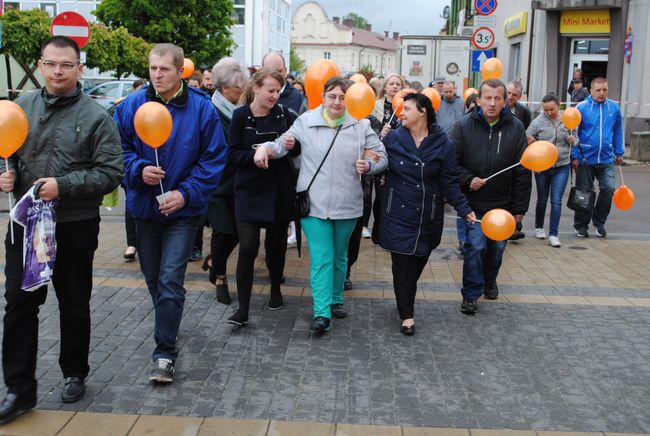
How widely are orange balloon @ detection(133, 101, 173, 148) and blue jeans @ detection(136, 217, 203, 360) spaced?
21.3 inches

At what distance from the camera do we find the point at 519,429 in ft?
12.5

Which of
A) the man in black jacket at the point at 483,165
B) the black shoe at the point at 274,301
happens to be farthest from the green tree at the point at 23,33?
the man in black jacket at the point at 483,165

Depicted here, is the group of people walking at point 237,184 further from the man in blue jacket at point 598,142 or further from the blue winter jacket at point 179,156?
the man in blue jacket at point 598,142

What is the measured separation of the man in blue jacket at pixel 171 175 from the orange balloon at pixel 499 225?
211 centimetres

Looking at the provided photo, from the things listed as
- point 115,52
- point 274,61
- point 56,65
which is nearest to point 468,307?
point 274,61

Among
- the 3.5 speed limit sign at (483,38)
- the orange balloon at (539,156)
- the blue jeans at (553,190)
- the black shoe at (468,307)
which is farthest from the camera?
the 3.5 speed limit sign at (483,38)

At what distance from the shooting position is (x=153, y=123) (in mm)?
4066

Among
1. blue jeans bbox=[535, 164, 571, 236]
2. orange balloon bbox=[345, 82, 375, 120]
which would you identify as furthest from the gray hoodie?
blue jeans bbox=[535, 164, 571, 236]

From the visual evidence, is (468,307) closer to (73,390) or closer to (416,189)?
(416,189)

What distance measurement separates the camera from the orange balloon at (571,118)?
816 cm

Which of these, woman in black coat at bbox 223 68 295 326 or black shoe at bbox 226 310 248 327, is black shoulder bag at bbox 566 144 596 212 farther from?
black shoe at bbox 226 310 248 327

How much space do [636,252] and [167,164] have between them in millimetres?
5861

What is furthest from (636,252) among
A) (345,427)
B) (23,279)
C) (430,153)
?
(23,279)

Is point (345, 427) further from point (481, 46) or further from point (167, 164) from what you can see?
point (481, 46)
